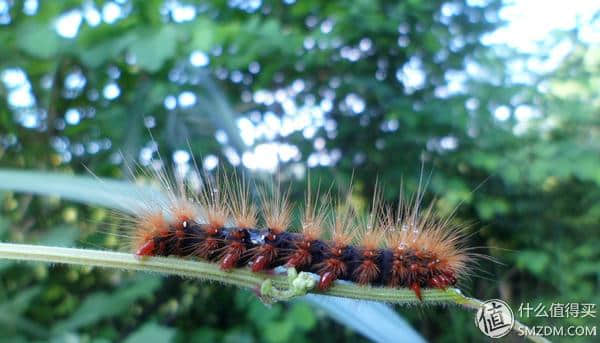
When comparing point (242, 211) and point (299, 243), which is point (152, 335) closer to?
point (242, 211)

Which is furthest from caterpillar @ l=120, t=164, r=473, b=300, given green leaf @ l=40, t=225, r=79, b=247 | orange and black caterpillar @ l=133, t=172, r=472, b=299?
green leaf @ l=40, t=225, r=79, b=247

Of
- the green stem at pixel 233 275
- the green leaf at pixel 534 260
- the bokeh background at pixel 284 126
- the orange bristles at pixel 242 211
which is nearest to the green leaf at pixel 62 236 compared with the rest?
the bokeh background at pixel 284 126

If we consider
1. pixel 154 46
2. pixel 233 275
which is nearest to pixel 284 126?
pixel 154 46

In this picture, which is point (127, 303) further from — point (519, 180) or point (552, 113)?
point (552, 113)

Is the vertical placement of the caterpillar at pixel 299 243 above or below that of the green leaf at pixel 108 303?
above

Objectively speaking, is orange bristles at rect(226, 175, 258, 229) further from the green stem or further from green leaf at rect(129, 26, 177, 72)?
green leaf at rect(129, 26, 177, 72)

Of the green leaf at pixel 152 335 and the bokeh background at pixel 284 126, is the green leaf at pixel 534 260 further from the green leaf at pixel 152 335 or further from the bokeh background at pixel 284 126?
the green leaf at pixel 152 335
